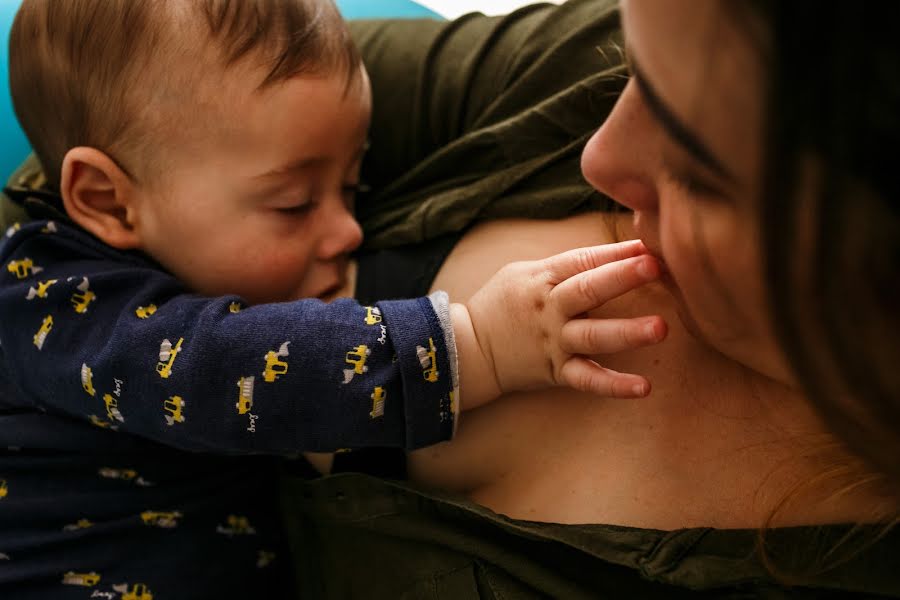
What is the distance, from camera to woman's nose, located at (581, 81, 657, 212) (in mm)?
520

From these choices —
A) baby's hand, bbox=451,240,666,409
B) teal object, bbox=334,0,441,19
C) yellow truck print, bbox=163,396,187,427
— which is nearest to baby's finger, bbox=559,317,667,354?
baby's hand, bbox=451,240,666,409

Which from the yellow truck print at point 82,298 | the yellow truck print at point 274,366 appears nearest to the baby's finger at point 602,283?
the yellow truck print at point 274,366

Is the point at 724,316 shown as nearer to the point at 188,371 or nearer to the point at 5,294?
the point at 188,371

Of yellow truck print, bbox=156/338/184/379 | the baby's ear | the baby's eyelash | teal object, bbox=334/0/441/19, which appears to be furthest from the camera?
teal object, bbox=334/0/441/19

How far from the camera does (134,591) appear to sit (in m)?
0.79

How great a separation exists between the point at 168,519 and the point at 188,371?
23 centimetres

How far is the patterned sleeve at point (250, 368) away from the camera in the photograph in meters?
0.68

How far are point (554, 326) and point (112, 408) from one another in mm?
423

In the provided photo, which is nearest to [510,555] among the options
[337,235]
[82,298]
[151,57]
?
[337,235]

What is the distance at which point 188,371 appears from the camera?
685 mm

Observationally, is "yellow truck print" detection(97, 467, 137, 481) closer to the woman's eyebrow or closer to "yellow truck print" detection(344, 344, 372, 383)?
"yellow truck print" detection(344, 344, 372, 383)

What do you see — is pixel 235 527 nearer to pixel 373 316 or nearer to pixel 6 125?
pixel 373 316

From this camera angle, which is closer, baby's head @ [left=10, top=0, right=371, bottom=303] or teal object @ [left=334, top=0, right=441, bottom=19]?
baby's head @ [left=10, top=0, right=371, bottom=303]

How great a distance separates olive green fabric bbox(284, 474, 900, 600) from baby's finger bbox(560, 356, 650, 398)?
0.11 metres
